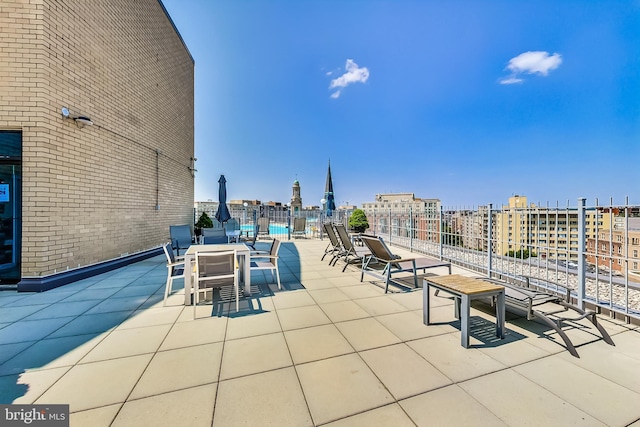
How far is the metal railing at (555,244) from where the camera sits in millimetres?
2822

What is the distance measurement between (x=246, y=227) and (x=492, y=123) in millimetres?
21407

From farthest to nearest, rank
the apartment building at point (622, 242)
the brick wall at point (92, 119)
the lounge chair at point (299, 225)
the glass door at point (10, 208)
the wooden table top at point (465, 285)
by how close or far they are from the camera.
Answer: the lounge chair at point (299, 225) < the glass door at point (10, 208) < the brick wall at point (92, 119) < the apartment building at point (622, 242) < the wooden table top at point (465, 285)

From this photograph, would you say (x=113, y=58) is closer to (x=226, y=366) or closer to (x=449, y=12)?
(x=226, y=366)

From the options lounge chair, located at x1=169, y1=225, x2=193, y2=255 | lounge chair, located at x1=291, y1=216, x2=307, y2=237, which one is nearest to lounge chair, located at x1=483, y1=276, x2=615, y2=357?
lounge chair, located at x1=169, y1=225, x2=193, y2=255

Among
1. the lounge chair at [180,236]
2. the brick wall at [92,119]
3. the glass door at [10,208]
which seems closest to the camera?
the brick wall at [92,119]

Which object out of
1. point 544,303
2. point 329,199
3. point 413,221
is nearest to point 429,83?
point 329,199

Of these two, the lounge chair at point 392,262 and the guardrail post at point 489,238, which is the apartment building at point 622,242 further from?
the lounge chair at point 392,262

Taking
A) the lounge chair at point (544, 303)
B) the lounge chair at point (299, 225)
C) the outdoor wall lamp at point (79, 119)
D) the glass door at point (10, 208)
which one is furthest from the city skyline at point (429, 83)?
the glass door at point (10, 208)

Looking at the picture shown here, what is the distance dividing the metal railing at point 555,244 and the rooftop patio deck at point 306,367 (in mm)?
646

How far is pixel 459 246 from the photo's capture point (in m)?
5.58

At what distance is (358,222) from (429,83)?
859 cm

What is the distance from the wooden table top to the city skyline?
1914 millimetres

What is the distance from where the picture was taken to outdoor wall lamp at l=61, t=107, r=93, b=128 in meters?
4.44

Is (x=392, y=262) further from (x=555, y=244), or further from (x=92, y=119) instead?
(x=92, y=119)
